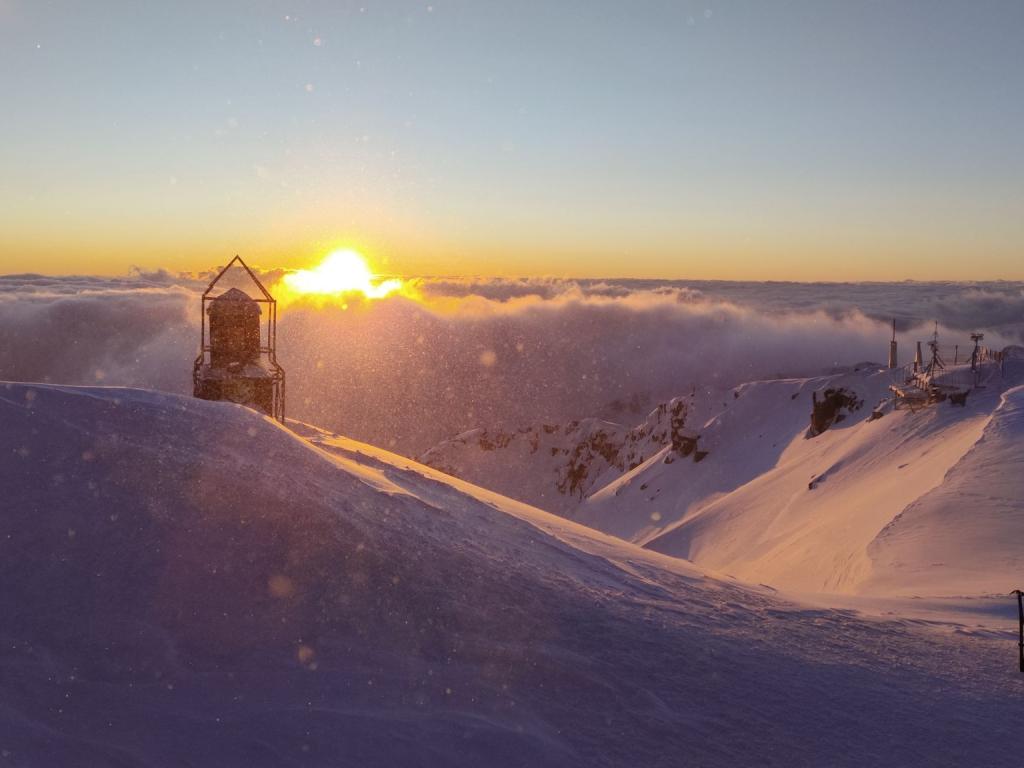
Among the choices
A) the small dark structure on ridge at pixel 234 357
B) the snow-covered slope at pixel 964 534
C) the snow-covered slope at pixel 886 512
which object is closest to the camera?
the snow-covered slope at pixel 964 534

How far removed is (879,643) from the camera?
10875 millimetres

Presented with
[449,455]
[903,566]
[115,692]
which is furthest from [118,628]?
[449,455]

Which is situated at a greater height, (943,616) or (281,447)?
(281,447)

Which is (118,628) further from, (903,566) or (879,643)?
(903,566)

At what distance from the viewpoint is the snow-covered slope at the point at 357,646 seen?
7.01 meters

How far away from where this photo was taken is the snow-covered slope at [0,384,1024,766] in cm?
701

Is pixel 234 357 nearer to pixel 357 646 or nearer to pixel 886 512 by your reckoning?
pixel 357 646

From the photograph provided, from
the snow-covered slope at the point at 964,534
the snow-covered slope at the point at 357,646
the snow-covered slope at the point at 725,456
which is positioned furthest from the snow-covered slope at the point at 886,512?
the snow-covered slope at the point at 357,646

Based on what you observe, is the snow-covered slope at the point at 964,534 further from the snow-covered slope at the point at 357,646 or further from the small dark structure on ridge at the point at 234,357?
the small dark structure on ridge at the point at 234,357

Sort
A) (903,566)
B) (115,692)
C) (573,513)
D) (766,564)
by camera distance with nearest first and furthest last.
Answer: (115,692) → (903,566) → (766,564) → (573,513)

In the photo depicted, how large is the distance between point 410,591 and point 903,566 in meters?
15.3

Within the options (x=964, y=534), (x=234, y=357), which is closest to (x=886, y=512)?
(x=964, y=534)

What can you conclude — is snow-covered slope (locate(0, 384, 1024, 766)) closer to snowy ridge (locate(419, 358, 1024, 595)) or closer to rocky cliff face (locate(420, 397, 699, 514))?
snowy ridge (locate(419, 358, 1024, 595))

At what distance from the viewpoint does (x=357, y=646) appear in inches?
324
